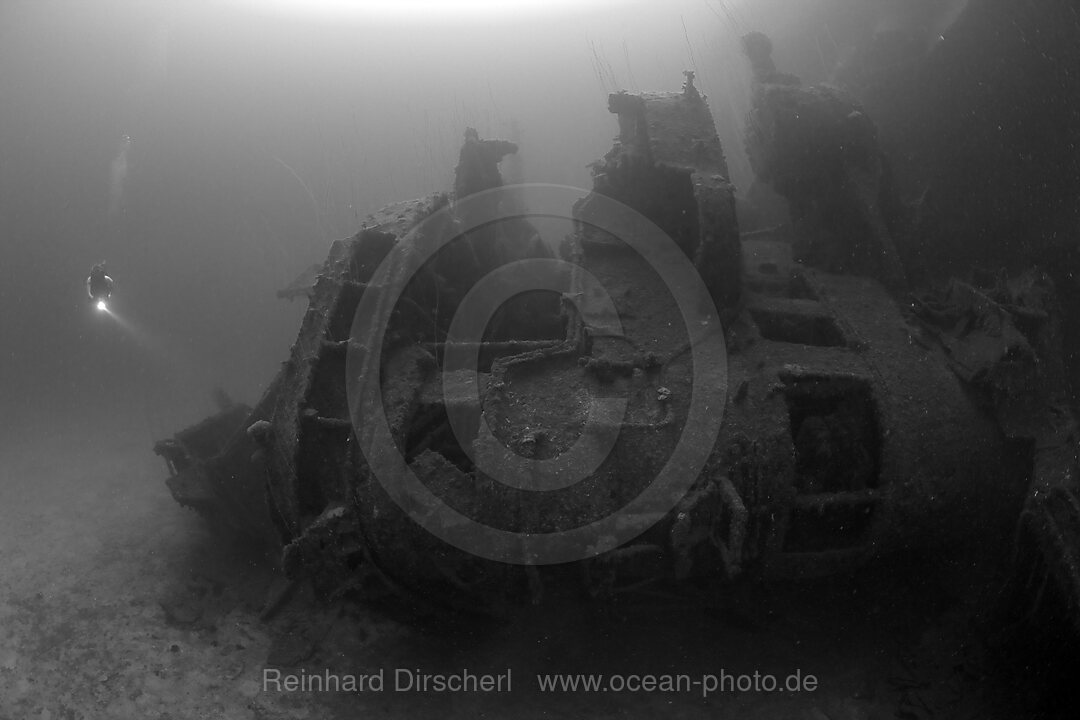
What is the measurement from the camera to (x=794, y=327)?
4406mm

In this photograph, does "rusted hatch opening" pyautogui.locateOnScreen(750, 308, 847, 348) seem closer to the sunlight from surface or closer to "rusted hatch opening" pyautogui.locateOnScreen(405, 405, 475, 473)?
"rusted hatch opening" pyautogui.locateOnScreen(405, 405, 475, 473)

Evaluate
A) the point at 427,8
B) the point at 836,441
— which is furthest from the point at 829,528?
the point at 427,8

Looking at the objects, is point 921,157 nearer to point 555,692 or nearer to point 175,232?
point 555,692

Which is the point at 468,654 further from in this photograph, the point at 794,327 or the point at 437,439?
the point at 794,327

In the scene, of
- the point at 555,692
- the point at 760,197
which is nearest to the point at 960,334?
the point at 555,692

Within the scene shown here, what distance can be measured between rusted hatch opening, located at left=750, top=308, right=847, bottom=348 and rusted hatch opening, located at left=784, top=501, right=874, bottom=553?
4.23 feet

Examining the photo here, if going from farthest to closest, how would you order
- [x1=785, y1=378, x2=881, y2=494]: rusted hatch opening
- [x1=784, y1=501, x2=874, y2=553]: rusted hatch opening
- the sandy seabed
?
the sandy seabed
[x1=785, y1=378, x2=881, y2=494]: rusted hatch opening
[x1=784, y1=501, x2=874, y2=553]: rusted hatch opening

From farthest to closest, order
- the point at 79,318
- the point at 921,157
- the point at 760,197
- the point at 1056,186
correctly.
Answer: the point at 79,318, the point at 760,197, the point at 921,157, the point at 1056,186

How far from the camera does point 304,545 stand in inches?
141

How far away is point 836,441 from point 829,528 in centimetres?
55

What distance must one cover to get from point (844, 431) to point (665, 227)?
2.23m

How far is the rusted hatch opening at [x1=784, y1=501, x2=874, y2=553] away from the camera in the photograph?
354cm

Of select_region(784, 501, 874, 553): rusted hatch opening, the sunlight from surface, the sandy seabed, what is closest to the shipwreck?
select_region(784, 501, 874, 553): rusted hatch opening

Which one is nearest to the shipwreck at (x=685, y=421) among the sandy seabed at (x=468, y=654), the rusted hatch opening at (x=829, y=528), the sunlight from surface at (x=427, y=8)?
the rusted hatch opening at (x=829, y=528)
